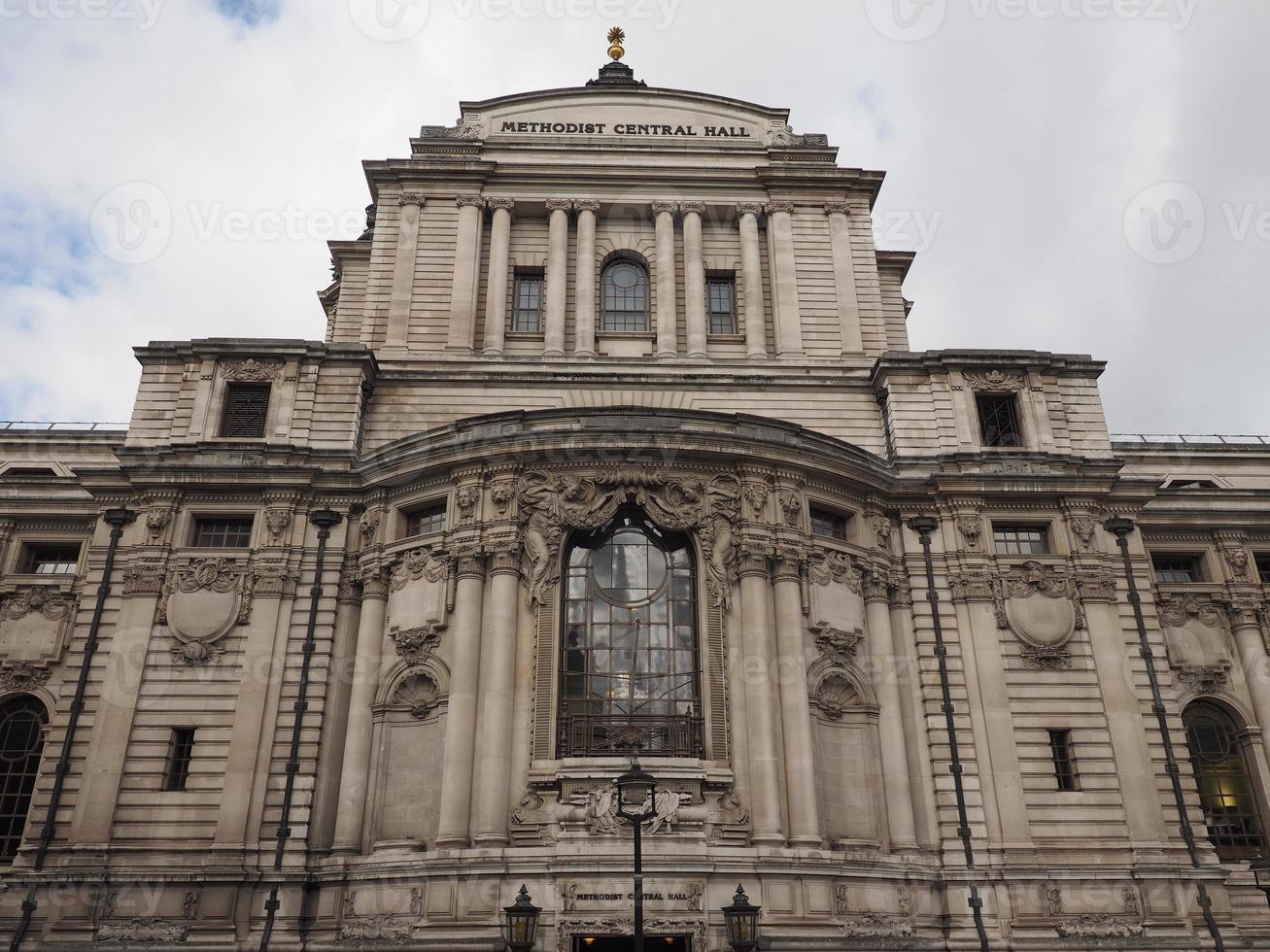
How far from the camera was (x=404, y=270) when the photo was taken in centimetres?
3712

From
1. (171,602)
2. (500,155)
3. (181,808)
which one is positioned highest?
(500,155)

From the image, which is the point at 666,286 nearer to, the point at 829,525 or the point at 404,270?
the point at 404,270

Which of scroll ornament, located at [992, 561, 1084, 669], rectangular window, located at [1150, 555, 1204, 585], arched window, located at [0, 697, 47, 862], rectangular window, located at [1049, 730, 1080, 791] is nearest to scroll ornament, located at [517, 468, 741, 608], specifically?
scroll ornament, located at [992, 561, 1084, 669]

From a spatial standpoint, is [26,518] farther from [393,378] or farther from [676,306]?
[676,306]

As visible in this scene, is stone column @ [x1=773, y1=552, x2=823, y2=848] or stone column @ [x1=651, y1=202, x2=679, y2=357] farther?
stone column @ [x1=651, y1=202, x2=679, y2=357]

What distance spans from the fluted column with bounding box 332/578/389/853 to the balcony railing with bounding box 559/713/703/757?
5.53 metres

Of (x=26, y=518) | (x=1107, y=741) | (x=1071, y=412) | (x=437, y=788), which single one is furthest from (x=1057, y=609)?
(x=26, y=518)

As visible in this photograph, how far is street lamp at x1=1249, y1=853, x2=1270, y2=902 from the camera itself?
27203mm

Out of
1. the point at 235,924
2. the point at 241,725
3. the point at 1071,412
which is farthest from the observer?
the point at 1071,412

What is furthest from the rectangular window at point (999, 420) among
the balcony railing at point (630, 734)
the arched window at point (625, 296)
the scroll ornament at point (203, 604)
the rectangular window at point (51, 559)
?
the rectangular window at point (51, 559)

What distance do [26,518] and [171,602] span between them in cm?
1005

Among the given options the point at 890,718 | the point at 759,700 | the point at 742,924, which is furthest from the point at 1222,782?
the point at 742,924

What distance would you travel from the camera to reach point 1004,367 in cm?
3409

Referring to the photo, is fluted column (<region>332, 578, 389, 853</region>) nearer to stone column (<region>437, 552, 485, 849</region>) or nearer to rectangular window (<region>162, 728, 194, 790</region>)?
stone column (<region>437, 552, 485, 849</region>)
